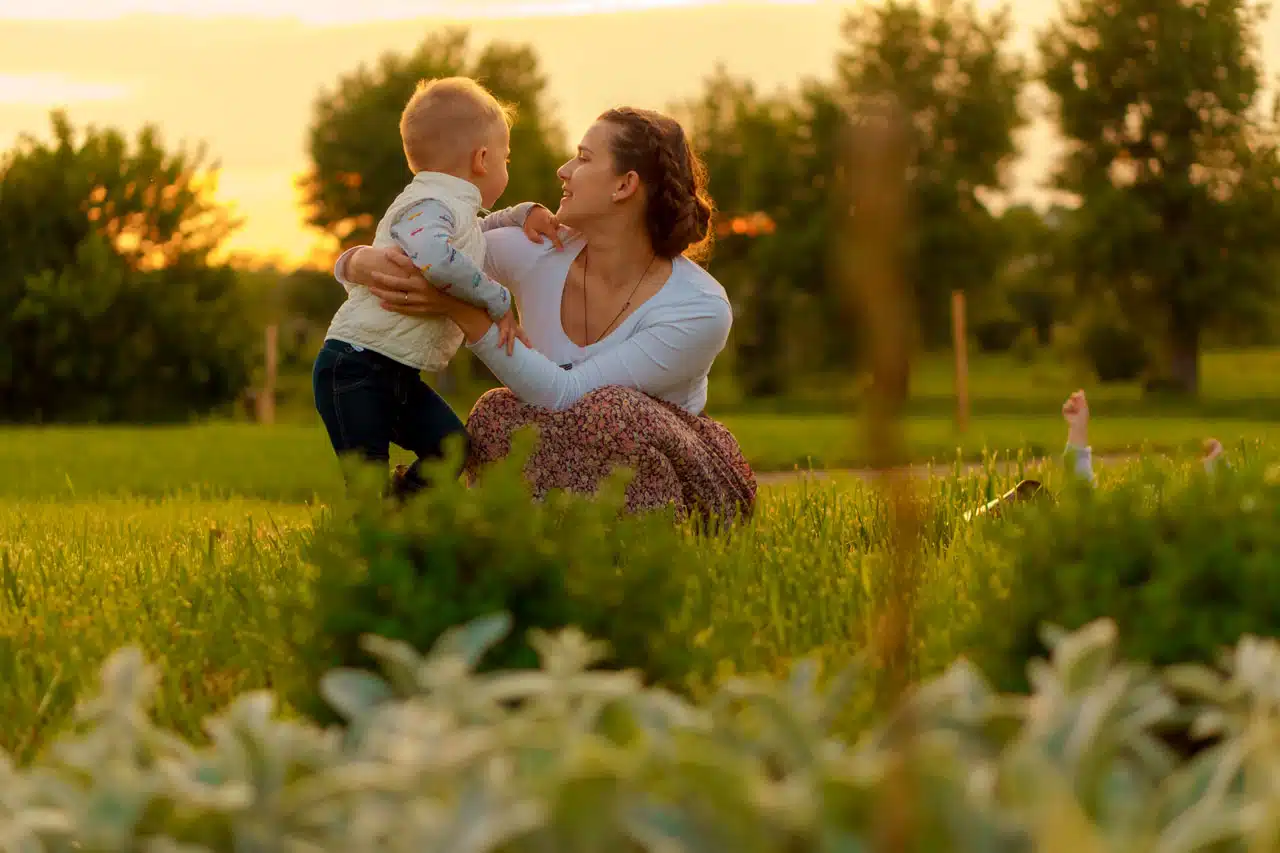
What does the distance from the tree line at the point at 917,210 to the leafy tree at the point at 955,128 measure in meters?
0.06

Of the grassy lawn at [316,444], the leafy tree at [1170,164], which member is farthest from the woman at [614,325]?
the leafy tree at [1170,164]

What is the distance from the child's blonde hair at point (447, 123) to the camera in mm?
5246

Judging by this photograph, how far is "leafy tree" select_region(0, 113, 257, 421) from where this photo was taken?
992 inches

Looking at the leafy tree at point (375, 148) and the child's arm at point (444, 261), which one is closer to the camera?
the child's arm at point (444, 261)

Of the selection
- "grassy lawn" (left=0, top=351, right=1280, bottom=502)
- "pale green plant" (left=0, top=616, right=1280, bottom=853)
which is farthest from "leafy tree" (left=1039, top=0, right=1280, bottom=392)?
"pale green plant" (left=0, top=616, right=1280, bottom=853)

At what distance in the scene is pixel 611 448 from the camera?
5.07 metres

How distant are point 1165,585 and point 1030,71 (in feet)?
122

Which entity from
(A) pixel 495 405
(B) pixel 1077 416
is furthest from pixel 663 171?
(B) pixel 1077 416

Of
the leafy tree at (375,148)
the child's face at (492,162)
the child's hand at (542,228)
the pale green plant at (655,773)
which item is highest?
the leafy tree at (375,148)

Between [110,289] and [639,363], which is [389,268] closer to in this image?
[639,363]

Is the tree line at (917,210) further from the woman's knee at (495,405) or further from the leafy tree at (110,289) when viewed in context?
the woman's knee at (495,405)

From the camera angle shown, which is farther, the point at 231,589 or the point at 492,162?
the point at 492,162

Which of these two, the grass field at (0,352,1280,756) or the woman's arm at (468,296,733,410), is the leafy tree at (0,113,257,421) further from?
the woman's arm at (468,296,733,410)

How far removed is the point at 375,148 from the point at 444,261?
4332cm
